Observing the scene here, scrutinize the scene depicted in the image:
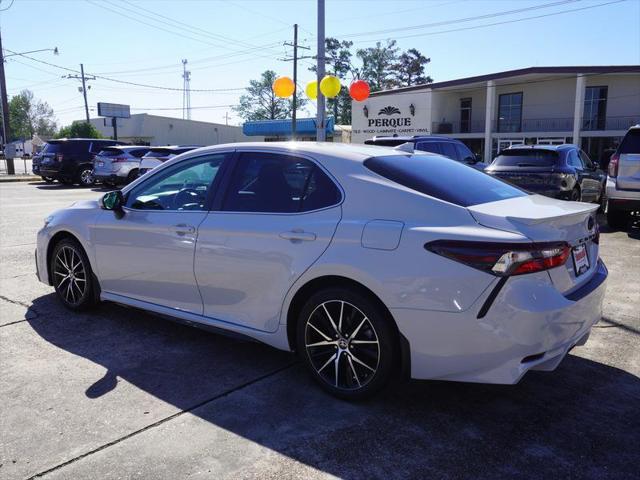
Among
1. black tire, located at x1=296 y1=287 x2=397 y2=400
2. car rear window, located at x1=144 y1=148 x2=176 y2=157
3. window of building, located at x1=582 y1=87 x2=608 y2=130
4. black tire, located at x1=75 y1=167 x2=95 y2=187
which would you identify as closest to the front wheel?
black tire, located at x1=75 y1=167 x2=95 y2=187

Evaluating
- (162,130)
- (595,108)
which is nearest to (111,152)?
(595,108)

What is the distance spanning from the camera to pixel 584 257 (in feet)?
11.4

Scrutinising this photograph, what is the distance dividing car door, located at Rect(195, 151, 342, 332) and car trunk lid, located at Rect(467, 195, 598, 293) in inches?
37.4

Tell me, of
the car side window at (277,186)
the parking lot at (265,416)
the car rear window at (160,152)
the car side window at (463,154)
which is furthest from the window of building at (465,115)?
the car side window at (277,186)

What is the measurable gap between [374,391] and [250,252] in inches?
47.4

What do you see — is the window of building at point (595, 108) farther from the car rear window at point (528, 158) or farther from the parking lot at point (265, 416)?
the parking lot at point (265, 416)

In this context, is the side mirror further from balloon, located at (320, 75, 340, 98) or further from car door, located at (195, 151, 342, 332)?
balloon, located at (320, 75, 340, 98)

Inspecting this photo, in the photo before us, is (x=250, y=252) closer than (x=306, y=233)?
No

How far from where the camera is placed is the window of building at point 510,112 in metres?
35.9

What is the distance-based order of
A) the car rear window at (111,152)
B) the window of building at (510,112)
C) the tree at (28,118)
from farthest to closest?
the tree at (28,118) < the window of building at (510,112) < the car rear window at (111,152)

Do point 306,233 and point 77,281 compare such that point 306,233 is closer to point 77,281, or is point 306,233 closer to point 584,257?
point 584,257

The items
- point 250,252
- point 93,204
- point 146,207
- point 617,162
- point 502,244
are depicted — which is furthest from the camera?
point 617,162

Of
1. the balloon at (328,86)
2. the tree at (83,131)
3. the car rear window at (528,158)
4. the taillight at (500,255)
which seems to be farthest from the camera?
the tree at (83,131)

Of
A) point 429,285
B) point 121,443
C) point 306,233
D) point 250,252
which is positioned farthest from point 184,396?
point 429,285
